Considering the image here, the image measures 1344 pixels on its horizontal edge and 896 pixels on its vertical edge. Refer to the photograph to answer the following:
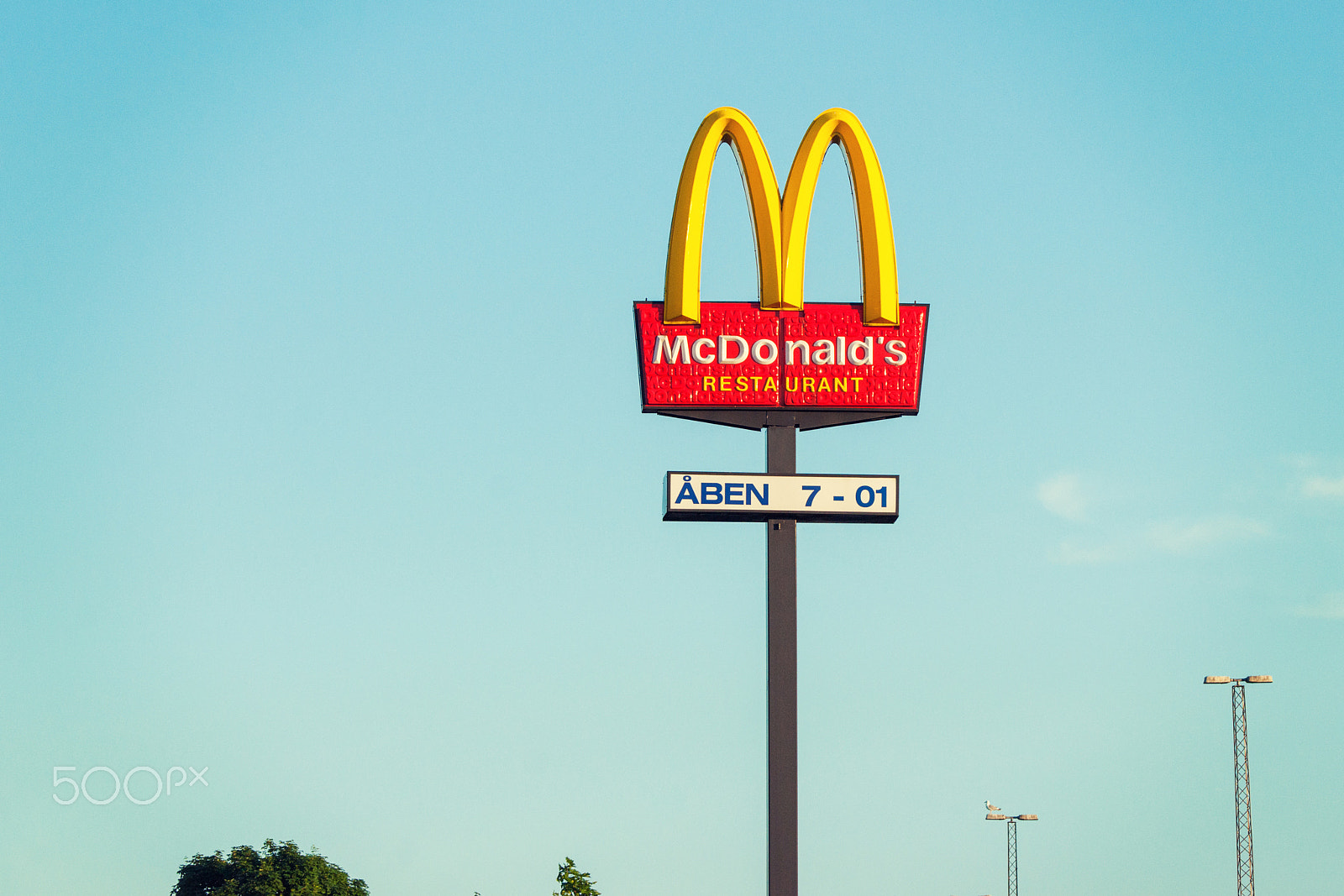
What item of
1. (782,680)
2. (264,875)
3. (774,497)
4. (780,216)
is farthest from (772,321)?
(264,875)

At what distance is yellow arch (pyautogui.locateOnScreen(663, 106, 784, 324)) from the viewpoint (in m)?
42.1

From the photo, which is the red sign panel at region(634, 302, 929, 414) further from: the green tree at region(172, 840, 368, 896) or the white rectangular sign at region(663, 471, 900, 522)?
the green tree at region(172, 840, 368, 896)

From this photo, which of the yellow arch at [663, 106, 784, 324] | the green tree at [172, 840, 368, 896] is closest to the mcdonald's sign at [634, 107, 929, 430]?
the yellow arch at [663, 106, 784, 324]

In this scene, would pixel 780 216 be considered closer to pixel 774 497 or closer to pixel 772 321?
pixel 772 321

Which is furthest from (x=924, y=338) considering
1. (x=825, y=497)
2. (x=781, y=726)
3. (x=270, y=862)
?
(x=270, y=862)

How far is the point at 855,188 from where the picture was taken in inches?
1674

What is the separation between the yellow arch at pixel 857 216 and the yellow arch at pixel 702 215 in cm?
36

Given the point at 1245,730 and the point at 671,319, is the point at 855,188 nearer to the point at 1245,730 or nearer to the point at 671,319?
the point at 671,319

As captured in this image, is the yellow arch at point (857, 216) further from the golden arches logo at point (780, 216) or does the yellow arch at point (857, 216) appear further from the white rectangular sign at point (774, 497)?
the white rectangular sign at point (774, 497)

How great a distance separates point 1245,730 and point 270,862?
1628 inches

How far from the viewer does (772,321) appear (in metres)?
42.6

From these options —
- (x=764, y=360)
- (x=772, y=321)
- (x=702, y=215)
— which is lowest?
(x=764, y=360)

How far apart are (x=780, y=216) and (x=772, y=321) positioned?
2495 mm

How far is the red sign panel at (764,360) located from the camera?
4231 centimetres
